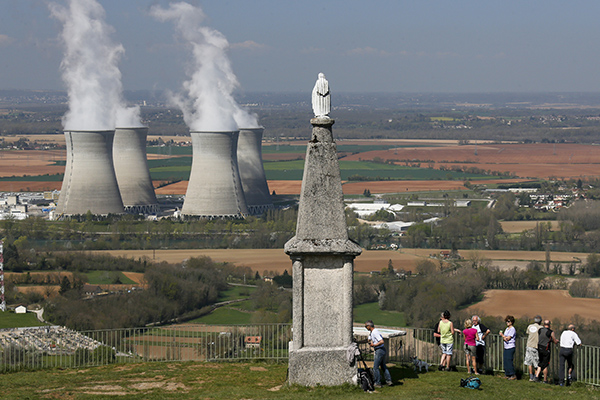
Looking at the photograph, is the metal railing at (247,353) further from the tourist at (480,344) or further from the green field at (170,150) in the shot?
the green field at (170,150)

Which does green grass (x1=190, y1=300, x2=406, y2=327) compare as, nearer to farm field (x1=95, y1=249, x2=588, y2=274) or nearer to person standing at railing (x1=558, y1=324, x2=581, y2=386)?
farm field (x1=95, y1=249, x2=588, y2=274)

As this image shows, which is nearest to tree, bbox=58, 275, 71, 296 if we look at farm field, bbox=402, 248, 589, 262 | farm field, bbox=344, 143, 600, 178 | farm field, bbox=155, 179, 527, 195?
farm field, bbox=402, 248, 589, 262

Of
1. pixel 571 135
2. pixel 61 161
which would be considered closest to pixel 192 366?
pixel 61 161

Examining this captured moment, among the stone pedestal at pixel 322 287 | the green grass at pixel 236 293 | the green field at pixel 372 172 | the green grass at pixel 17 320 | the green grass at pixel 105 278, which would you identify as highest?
the green field at pixel 372 172

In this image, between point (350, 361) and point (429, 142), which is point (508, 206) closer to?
point (350, 361)

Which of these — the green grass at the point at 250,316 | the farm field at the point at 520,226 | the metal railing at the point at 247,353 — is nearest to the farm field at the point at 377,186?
the farm field at the point at 520,226
